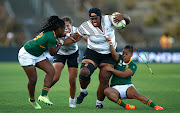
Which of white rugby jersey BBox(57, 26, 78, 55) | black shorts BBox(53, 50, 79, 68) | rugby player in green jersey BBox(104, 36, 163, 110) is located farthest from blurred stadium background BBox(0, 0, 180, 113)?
white rugby jersey BBox(57, 26, 78, 55)

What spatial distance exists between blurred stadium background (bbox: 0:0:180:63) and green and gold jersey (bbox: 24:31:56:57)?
59.4 ft

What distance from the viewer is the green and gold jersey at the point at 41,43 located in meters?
8.66

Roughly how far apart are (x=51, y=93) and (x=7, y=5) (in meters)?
23.1

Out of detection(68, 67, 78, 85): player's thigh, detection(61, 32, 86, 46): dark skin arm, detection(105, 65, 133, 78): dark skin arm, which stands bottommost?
detection(68, 67, 78, 85): player's thigh

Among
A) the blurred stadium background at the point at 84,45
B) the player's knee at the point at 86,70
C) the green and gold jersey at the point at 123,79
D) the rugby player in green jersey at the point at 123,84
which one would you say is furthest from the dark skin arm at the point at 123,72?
the blurred stadium background at the point at 84,45

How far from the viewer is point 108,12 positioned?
36.8m

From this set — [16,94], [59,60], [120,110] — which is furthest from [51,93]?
[120,110]

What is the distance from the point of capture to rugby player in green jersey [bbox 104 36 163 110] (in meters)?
8.70

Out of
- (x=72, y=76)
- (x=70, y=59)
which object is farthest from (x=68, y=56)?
(x=72, y=76)

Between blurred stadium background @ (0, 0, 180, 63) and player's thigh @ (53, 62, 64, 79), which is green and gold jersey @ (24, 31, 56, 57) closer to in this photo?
player's thigh @ (53, 62, 64, 79)

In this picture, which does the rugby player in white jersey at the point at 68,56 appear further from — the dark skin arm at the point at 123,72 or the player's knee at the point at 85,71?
the dark skin arm at the point at 123,72

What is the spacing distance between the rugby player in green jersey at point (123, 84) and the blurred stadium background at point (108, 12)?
58.8ft

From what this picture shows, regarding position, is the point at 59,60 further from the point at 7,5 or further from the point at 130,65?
the point at 7,5

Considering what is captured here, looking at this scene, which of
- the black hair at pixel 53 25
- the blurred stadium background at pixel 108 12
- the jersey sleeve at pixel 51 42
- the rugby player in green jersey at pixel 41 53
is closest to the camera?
the jersey sleeve at pixel 51 42
